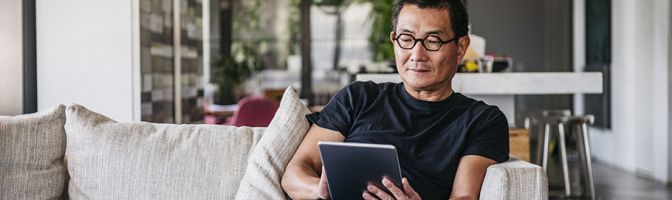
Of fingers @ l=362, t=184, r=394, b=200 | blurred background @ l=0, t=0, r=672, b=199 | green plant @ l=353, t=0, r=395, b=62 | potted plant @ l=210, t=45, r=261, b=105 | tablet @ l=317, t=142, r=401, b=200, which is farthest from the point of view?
potted plant @ l=210, t=45, r=261, b=105

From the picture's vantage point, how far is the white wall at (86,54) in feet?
14.6

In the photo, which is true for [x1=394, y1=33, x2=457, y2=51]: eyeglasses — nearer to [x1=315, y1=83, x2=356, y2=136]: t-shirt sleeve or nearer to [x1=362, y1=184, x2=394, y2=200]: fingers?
[x1=315, y1=83, x2=356, y2=136]: t-shirt sleeve

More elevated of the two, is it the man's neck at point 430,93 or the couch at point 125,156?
the man's neck at point 430,93

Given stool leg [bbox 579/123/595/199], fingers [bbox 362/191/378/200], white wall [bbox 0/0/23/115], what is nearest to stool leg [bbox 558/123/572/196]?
stool leg [bbox 579/123/595/199]

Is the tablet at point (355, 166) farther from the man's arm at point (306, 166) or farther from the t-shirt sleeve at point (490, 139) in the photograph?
the t-shirt sleeve at point (490, 139)

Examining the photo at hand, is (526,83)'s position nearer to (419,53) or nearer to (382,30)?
(419,53)

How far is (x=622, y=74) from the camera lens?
8.04 m

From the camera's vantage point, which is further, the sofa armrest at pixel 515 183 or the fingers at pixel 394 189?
the sofa armrest at pixel 515 183

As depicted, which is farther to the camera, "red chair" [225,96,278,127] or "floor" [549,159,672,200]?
"red chair" [225,96,278,127]

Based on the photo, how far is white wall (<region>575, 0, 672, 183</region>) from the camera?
6957 millimetres

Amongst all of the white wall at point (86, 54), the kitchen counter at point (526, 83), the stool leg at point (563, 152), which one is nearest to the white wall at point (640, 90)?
the stool leg at point (563, 152)

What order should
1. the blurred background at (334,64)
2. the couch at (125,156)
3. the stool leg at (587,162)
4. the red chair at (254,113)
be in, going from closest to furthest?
the couch at (125,156) < the blurred background at (334,64) < the stool leg at (587,162) < the red chair at (254,113)

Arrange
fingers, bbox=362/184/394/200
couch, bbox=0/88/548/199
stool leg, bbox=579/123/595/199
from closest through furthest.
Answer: fingers, bbox=362/184/394/200, couch, bbox=0/88/548/199, stool leg, bbox=579/123/595/199

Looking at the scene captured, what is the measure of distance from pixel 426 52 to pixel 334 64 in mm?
10356
